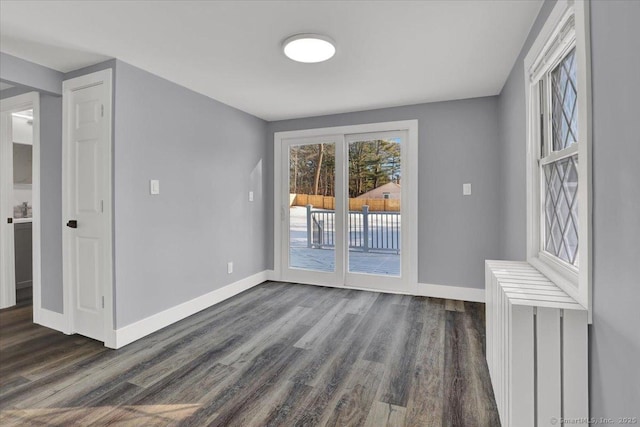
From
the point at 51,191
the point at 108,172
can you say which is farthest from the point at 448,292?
the point at 51,191

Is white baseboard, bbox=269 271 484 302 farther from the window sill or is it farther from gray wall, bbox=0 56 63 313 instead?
gray wall, bbox=0 56 63 313

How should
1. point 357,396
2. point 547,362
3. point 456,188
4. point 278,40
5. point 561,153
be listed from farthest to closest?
point 456,188, point 278,40, point 357,396, point 561,153, point 547,362

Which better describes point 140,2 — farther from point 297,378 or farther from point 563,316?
point 563,316

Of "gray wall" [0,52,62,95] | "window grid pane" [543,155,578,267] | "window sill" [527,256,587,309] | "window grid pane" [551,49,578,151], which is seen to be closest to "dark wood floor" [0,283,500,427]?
"window sill" [527,256,587,309]

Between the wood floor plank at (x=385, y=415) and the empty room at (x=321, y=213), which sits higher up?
the empty room at (x=321, y=213)

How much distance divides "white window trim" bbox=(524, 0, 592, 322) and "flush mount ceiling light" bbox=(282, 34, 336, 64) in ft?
4.28

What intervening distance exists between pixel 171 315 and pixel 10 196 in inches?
91.0

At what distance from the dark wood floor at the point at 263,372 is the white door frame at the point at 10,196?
38cm

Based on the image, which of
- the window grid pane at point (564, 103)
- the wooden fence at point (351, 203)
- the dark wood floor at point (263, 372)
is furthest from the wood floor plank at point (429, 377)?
the window grid pane at point (564, 103)

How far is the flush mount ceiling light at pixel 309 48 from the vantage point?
2.23 m

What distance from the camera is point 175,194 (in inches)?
123

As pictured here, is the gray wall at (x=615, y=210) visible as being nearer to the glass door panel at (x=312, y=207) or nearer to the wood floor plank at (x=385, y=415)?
the wood floor plank at (x=385, y=415)

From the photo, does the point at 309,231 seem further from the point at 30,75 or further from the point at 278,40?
the point at 30,75

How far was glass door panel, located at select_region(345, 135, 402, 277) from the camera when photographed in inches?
156
